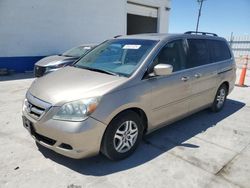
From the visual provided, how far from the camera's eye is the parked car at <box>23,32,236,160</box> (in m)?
2.59

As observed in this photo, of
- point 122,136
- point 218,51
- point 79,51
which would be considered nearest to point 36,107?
point 122,136

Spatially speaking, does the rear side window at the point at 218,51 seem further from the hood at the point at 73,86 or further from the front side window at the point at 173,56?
the hood at the point at 73,86

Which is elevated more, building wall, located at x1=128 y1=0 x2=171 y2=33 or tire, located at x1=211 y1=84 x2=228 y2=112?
building wall, located at x1=128 y1=0 x2=171 y2=33

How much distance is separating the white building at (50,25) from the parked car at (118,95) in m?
7.22

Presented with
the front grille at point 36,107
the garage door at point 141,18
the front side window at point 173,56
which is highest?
the garage door at point 141,18

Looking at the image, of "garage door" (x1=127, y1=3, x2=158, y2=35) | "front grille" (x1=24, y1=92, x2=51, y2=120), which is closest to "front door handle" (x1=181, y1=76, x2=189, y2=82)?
"front grille" (x1=24, y1=92, x2=51, y2=120)

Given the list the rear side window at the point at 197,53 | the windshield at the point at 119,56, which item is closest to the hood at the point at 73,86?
the windshield at the point at 119,56

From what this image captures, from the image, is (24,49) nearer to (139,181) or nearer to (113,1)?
(113,1)

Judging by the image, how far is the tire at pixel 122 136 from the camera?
2801mm

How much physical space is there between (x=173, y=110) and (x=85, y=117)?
5.43 feet

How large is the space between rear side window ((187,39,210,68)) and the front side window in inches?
7.6

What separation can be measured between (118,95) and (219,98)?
3210 mm

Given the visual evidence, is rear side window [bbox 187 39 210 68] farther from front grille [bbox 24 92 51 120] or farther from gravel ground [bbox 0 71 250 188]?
front grille [bbox 24 92 51 120]

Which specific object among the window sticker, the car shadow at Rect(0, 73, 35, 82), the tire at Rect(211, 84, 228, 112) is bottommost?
the car shadow at Rect(0, 73, 35, 82)
